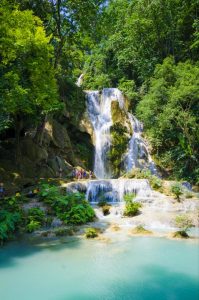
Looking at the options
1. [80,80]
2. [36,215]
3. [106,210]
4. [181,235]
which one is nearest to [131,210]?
[106,210]

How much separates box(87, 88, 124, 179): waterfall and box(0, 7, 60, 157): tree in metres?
8.15

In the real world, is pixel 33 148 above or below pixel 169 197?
above

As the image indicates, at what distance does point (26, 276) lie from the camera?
24.5ft

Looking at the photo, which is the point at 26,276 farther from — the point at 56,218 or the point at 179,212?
the point at 179,212

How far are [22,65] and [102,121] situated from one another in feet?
40.6

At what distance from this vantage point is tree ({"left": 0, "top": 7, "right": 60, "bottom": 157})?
1309cm

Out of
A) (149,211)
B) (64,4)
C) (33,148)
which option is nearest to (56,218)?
(149,211)

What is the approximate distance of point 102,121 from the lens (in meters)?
26.1

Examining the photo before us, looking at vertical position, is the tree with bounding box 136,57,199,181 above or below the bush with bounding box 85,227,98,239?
above

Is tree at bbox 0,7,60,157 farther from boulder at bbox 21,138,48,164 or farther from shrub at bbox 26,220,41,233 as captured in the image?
shrub at bbox 26,220,41,233

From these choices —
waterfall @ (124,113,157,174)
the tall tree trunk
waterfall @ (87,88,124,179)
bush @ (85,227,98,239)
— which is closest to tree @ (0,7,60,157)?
the tall tree trunk

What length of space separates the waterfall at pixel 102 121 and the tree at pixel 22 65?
8.15 metres

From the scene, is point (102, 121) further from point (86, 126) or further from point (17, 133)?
point (17, 133)

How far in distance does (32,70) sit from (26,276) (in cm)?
1018
